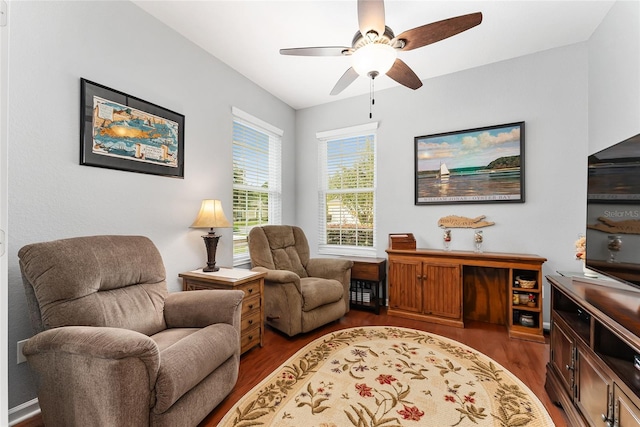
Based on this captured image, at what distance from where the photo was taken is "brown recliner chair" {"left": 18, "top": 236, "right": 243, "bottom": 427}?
1200mm

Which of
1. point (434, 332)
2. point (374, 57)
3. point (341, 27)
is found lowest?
point (434, 332)

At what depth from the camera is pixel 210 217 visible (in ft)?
8.34

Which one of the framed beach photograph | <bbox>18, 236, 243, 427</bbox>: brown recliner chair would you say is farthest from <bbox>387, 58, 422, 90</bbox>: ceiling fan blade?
<bbox>18, 236, 243, 427</bbox>: brown recliner chair

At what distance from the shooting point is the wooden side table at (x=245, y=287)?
2.33 metres

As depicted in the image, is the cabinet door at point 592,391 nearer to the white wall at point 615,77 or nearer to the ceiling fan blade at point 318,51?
the white wall at point 615,77

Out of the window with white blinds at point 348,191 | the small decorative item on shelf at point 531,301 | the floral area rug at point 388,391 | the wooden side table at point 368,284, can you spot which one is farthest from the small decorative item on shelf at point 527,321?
the window with white blinds at point 348,191

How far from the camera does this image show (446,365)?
2.19 m

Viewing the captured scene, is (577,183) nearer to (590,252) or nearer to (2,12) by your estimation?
(590,252)

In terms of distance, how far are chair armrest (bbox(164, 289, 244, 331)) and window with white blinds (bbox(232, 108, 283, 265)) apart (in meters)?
1.33

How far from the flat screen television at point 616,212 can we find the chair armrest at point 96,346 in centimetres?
217

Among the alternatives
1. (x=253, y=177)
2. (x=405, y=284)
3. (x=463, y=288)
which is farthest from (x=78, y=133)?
(x=463, y=288)

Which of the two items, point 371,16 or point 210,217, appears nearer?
point 371,16

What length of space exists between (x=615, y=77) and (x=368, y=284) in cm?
296

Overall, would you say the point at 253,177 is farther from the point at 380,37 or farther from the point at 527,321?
the point at 527,321
